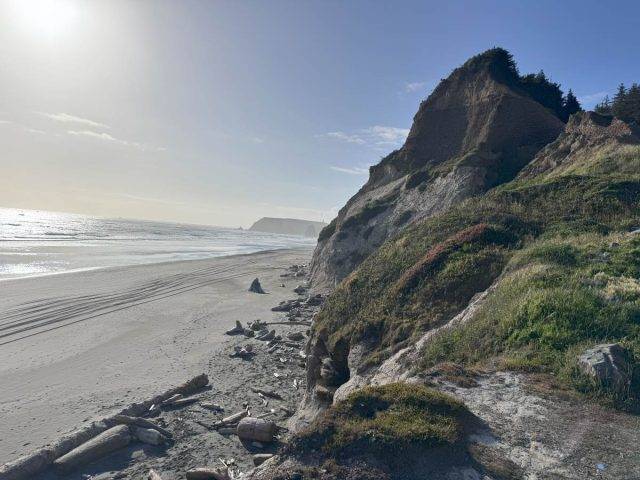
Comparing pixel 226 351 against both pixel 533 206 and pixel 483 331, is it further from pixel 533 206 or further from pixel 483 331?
pixel 533 206

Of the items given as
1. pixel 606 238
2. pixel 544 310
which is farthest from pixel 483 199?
pixel 544 310

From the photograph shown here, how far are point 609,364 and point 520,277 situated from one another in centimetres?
423

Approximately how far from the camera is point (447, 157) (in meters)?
37.4

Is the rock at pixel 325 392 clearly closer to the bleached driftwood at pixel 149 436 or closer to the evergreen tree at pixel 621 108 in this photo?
the bleached driftwood at pixel 149 436

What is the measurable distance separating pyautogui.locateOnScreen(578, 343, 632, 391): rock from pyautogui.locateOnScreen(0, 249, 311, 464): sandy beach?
1094 centimetres

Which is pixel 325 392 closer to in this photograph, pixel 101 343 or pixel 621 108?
pixel 101 343

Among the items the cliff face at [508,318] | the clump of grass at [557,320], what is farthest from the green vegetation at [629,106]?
the clump of grass at [557,320]

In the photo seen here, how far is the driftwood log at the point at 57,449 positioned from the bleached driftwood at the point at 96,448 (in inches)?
9.5

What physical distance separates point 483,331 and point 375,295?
5.68 meters

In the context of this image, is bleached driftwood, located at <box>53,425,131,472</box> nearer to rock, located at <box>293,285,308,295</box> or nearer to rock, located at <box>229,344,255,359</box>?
rock, located at <box>229,344,255,359</box>

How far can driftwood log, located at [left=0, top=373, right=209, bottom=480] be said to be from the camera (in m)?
9.92

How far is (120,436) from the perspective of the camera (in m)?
11.6

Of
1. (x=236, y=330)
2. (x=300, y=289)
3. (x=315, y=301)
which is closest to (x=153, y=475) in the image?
(x=236, y=330)

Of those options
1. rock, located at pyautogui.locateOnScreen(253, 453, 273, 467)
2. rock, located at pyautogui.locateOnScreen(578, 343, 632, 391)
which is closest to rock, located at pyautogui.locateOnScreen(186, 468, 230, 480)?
rock, located at pyautogui.locateOnScreen(253, 453, 273, 467)
